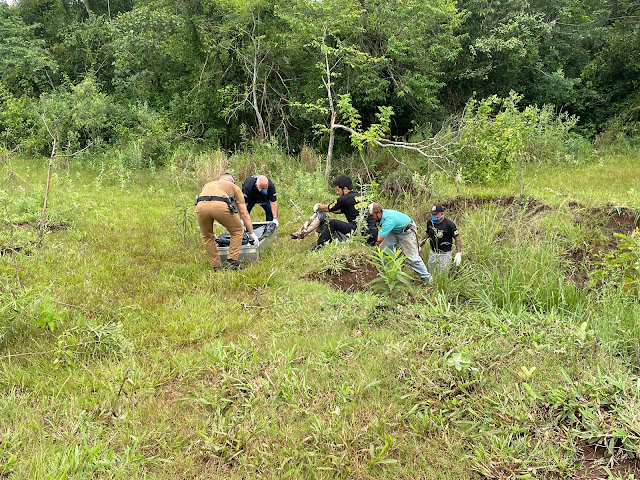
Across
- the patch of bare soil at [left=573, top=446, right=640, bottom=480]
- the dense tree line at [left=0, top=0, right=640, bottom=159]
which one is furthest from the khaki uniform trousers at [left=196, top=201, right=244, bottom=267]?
the dense tree line at [left=0, top=0, right=640, bottom=159]

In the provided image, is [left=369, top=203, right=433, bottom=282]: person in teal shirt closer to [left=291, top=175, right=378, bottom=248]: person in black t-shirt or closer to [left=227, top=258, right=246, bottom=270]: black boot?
[left=291, top=175, right=378, bottom=248]: person in black t-shirt

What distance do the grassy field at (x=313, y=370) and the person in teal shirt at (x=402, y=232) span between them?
51 centimetres

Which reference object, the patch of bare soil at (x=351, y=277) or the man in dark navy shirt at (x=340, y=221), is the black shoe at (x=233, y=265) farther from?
the man in dark navy shirt at (x=340, y=221)

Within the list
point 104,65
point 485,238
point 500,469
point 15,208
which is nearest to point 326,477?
point 500,469

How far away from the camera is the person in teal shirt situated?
5.64 metres

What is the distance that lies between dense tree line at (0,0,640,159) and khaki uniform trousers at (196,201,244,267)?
6.01 meters

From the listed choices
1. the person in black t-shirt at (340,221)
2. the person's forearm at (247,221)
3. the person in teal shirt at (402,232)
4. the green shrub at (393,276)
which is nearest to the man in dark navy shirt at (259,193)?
the person in black t-shirt at (340,221)

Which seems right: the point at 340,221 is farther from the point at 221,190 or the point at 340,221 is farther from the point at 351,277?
the point at 221,190

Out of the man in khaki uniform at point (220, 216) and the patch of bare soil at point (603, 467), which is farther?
the man in khaki uniform at point (220, 216)

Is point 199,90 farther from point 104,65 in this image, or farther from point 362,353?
point 362,353

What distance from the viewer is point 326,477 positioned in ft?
8.45

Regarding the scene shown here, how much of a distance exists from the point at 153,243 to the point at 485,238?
197 inches

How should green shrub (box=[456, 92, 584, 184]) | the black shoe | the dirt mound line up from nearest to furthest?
the black shoe
the dirt mound
green shrub (box=[456, 92, 584, 184])

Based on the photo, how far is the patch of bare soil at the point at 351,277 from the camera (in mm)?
5492
